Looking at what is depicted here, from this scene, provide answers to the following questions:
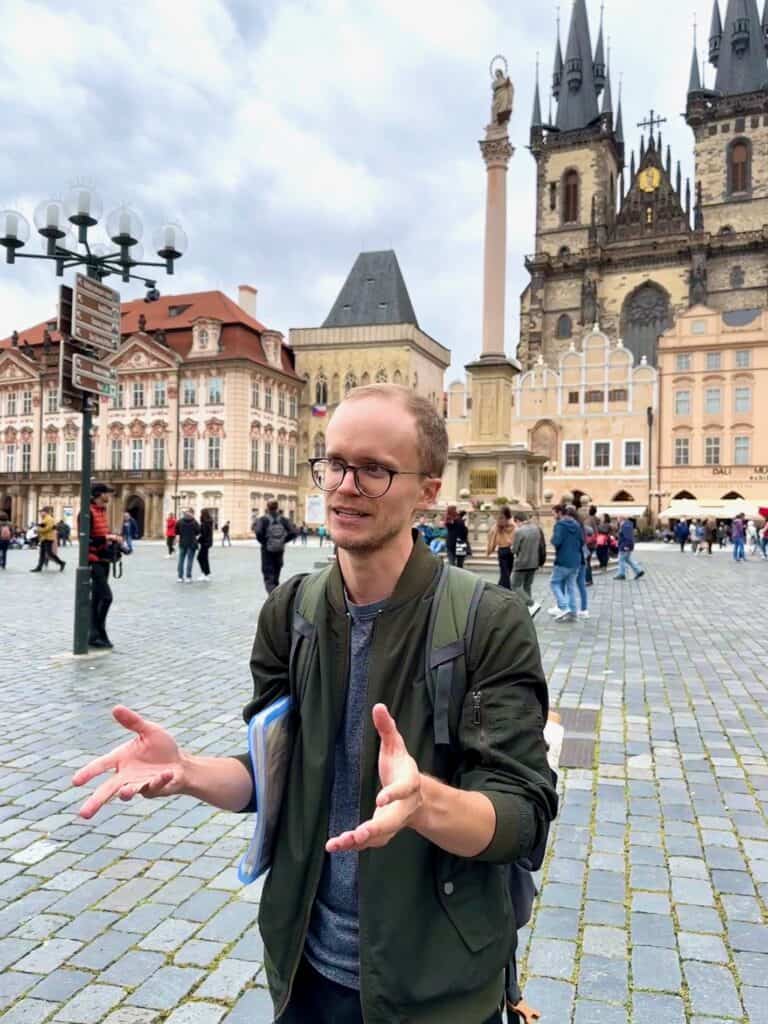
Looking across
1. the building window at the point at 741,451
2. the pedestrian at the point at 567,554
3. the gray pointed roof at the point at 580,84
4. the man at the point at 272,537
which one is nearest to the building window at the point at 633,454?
the building window at the point at 741,451

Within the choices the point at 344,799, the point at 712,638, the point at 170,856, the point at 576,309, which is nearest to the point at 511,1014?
the point at 344,799

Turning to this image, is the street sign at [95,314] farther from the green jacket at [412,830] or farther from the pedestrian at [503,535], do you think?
the green jacket at [412,830]

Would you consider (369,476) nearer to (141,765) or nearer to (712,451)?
(141,765)

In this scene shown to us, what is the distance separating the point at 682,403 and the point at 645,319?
1520 cm

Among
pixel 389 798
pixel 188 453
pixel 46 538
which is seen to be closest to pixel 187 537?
pixel 46 538

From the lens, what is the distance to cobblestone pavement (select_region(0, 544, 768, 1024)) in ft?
8.52

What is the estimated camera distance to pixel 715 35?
233 ft

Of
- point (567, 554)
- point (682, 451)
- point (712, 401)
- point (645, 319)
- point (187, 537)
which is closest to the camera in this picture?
point (567, 554)

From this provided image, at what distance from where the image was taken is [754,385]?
50312mm

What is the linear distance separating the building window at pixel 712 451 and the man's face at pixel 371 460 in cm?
5345

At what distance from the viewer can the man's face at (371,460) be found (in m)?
1.50

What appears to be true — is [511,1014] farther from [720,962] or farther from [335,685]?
[720,962]

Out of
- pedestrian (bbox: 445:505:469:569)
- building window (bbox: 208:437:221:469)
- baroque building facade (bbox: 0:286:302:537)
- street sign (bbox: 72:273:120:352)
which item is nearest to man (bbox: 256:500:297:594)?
pedestrian (bbox: 445:505:469:569)

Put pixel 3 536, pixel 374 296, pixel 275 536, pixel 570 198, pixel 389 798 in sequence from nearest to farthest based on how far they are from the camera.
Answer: pixel 389 798 < pixel 275 536 < pixel 3 536 < pixel 374 296 < pixel 570 198
